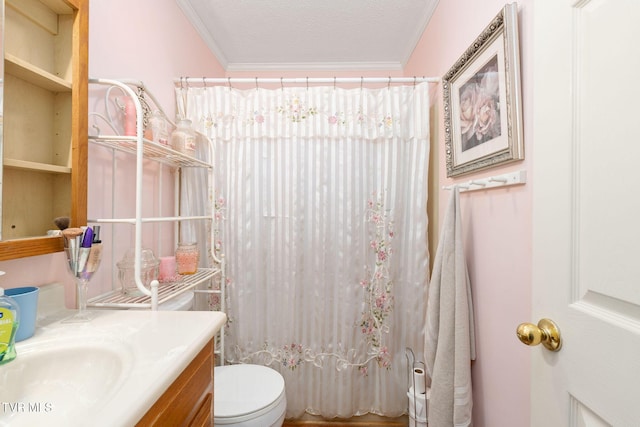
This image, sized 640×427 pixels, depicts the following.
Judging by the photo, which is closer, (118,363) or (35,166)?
(118,363)

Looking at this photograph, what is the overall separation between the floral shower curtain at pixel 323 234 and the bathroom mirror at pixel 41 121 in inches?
30.4

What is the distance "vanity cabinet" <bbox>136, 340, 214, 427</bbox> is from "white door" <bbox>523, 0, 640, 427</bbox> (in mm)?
825

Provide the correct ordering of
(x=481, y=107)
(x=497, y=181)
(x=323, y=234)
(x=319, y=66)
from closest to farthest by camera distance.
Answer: (x=497, y=181), (x=481, y=107), (x=323, y=234), (x=319, y=66)

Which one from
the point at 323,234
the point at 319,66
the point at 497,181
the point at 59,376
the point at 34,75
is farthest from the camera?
the point at 319,66

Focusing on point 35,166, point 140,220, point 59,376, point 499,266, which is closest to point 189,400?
point 59,376

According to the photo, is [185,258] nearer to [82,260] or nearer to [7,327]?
[82,260]

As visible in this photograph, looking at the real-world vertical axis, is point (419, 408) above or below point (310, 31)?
below

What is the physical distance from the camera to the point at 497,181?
98cm

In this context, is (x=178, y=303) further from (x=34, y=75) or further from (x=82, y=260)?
(x=34, y=75)

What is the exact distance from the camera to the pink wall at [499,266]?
2.90 feet

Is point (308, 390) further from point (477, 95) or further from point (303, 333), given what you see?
point (477, 95)

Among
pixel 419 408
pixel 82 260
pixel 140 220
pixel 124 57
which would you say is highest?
pixel 124 57

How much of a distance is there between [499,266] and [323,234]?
3.02 feet

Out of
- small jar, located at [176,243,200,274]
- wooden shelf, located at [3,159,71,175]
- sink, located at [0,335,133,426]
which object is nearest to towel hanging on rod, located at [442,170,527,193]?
sink, located at [0,335,133,426]
